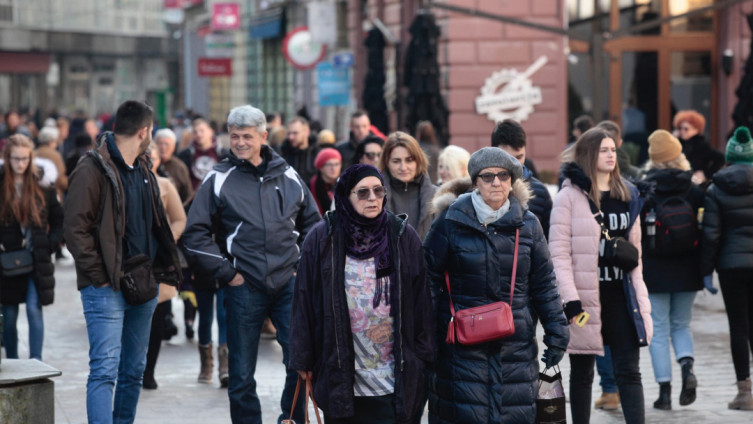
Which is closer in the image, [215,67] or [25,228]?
[25,228]

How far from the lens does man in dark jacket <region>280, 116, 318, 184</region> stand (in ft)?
45.2

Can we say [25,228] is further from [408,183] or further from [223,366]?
[408,183]

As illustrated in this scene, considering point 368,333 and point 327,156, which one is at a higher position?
point 327,156

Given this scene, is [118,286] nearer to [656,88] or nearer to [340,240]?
[340,240]

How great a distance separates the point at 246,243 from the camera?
7574mm

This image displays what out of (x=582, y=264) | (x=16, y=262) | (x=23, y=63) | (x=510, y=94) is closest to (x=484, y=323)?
(x=582, y=264)

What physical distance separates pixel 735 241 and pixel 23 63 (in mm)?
59308

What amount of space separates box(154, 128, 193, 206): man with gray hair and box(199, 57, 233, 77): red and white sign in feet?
81.4

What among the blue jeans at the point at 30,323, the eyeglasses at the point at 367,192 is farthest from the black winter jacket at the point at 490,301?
the blue jeans at the point at 30,323

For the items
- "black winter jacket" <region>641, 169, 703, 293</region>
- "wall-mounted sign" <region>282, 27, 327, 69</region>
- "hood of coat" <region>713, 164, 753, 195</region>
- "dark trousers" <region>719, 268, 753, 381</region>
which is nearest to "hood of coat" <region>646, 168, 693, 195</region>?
"black winter jacket" <region>641, 169, 703, 293</region>

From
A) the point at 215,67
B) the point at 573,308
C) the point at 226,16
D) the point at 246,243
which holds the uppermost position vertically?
the point at 226,16

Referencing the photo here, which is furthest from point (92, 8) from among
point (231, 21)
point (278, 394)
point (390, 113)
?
point (278, 394)

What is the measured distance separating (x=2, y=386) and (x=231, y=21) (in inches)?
1352

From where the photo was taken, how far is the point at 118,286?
705 cm
